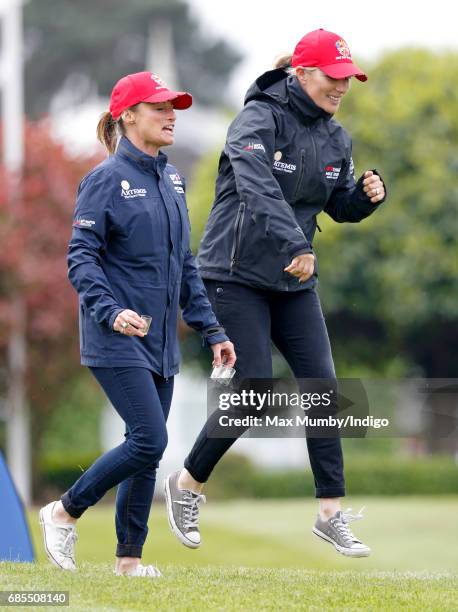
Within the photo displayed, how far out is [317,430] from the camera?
258 inches

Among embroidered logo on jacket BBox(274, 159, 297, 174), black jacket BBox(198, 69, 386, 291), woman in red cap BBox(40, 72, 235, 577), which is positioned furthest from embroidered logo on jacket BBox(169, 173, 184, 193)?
embroidered logo on jacket BBox(274, 159, 297, 174)

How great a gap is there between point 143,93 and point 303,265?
41.6 inches

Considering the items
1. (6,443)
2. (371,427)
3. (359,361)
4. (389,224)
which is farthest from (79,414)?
(371,427)

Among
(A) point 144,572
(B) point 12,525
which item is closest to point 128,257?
(A) point 144,572

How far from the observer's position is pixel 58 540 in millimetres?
6246

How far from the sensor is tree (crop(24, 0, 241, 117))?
50031mm

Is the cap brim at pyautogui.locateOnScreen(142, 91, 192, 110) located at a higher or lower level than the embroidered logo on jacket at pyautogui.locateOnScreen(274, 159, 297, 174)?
higher

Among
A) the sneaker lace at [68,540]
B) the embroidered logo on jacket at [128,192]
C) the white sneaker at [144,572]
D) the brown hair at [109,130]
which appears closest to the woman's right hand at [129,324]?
the embroidered logo on jacket at [128,192]

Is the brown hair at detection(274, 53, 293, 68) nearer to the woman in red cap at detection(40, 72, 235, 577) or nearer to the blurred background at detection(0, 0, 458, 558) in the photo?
the woman in red cap at detection(40, 72, 235, 577)

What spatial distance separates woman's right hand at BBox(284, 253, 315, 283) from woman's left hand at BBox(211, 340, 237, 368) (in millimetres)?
478

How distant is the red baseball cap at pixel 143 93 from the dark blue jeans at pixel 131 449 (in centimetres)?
122

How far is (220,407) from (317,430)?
481 millimetres

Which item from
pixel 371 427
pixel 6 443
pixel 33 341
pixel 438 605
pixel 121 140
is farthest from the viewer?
pixel 6 443

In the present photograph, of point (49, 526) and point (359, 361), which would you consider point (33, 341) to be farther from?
point (49, 526)
